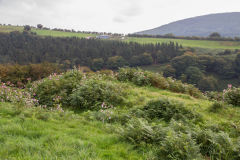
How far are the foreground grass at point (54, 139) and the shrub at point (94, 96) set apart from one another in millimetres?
1963

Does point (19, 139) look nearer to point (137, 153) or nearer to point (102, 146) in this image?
point (102, 146)

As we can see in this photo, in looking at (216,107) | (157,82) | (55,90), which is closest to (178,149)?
(216,107)

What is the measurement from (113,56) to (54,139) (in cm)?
10386

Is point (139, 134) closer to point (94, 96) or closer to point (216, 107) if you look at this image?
point (94, 96)

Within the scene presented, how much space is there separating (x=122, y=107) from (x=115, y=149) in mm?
4145

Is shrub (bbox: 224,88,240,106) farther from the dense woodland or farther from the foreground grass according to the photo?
the dense woodland

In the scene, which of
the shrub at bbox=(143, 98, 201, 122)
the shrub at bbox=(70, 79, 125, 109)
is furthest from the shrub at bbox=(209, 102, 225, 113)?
the shrub at bbox=(70, 79, 125, 109)

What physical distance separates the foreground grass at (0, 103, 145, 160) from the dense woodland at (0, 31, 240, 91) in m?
71.1

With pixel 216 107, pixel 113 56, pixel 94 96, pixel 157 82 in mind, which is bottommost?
pixel 113 56

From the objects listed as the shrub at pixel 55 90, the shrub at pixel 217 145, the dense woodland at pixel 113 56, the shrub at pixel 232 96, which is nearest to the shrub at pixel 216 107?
the shrub at pixel 232 96

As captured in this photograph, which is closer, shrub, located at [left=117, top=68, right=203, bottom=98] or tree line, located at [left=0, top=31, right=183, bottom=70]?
shrub, located at [left=117, top=68, right=203, bottom=98]

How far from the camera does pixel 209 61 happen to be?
278 feet

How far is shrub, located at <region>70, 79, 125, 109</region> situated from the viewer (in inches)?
321

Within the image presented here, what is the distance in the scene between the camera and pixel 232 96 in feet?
31.1
